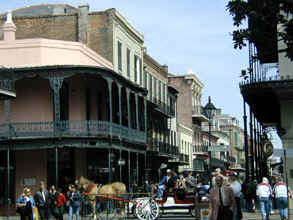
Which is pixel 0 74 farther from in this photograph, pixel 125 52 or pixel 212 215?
pixel 125 52

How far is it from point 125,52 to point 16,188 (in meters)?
13.1

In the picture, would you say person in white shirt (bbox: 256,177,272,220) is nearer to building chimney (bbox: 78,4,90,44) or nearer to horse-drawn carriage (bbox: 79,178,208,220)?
horse-drawn carriage (bbox: 79,178,208,220)

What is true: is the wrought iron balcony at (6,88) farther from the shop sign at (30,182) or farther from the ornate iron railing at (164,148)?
the ornate iron railing at (164,148)

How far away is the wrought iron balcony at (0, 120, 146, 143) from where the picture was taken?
29.9m

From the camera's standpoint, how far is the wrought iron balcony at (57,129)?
29.9 metres

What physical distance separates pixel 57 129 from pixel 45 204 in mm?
6694

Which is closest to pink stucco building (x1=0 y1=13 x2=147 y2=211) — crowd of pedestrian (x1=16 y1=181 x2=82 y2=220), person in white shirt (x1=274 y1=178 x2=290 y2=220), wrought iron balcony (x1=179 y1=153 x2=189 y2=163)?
crowd of pedestrian (x1=16 y1=181 x2=82 y2=220)

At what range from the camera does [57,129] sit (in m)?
29.9

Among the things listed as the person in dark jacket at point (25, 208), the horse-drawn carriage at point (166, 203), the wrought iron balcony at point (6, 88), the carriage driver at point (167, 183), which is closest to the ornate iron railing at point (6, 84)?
the wrought iron balcony at point (6, 88)

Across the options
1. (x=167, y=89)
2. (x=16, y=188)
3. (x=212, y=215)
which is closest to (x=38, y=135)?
(x=16, y=188)

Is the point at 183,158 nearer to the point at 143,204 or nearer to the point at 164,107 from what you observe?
the point at 164,107

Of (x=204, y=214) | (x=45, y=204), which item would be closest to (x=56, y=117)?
(x=45, y=204)

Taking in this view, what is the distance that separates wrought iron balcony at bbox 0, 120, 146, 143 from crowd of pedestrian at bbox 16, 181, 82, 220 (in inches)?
203

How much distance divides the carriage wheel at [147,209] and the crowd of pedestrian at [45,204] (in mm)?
2277
